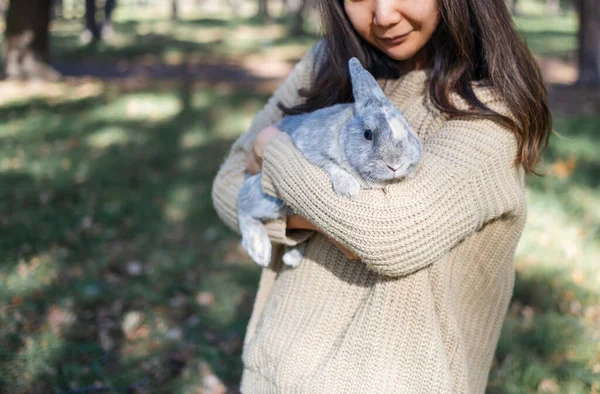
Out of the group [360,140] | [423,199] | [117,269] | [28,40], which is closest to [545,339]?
[423,199]

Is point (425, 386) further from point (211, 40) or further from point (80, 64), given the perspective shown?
point (211, 40)

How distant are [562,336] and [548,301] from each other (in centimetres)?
42

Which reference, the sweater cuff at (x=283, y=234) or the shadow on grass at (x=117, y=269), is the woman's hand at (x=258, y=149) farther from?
the shadow on grass at (x=117, y=269)

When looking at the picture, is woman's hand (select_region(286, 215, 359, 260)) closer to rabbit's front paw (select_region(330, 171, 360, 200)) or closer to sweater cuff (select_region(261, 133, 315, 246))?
sweater cuff (select_region(261, 133, 315, 246))

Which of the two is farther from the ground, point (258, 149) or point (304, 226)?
point (258, 149)

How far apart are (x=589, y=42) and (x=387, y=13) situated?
29.3 ft

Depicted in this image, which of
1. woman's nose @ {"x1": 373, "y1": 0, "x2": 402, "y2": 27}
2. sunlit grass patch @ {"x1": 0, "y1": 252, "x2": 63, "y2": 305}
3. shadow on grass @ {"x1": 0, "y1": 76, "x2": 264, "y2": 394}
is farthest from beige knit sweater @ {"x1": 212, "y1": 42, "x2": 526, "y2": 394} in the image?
sunlit grass patch @ {"x1": 0, "y1": 252, "x2": 63, "y2": 305}

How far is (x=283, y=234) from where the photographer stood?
2068 mm

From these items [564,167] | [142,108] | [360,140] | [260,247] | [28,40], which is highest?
[360,140]

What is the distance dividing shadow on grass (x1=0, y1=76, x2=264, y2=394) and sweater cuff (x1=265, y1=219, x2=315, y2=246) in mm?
1848

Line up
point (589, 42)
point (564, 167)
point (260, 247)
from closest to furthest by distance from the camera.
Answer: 1. point (260, 247)
2. point (564, 167)
3. point (589, 42)

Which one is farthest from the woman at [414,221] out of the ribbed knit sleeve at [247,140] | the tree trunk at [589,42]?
the tree trunk at [589,42]

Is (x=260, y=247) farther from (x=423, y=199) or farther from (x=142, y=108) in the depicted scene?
(x=142, y=108)

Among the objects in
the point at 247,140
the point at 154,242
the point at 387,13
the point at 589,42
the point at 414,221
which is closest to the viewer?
the point at 414,221
